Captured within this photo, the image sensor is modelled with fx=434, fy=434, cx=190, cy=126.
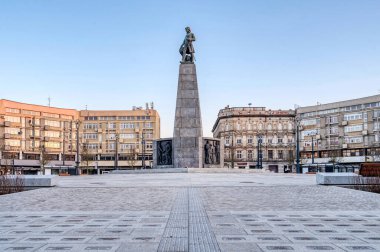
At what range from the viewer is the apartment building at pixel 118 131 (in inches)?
4011

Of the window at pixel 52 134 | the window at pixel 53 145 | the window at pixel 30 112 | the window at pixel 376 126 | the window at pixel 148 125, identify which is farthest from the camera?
the window at pixel 148 125

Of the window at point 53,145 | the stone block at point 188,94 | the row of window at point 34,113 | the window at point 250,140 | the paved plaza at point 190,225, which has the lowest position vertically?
the paved plaza at point 190,225

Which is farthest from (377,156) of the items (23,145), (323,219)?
(323,219)

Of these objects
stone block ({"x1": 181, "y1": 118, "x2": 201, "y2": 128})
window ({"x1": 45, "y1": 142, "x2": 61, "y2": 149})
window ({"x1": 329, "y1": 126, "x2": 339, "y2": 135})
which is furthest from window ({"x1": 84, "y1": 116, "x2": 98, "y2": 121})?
stone block ({"x1": 181, "y1": 118, "x2": 201, "y2": 128})

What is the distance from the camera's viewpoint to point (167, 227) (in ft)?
24.4

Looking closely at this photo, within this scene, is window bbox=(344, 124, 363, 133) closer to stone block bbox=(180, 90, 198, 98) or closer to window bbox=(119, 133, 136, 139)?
window bbox=(119, 133, 136, 139)

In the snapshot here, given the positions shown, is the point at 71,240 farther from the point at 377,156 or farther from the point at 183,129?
the point at 377,156

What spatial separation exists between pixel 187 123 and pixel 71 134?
65446 millimetres

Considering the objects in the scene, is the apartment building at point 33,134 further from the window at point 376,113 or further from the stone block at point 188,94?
the window at point 376,113

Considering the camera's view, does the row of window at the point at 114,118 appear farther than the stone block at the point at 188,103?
Yes

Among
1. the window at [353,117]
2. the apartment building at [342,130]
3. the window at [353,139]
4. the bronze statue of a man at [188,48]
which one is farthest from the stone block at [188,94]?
the window at [353,139]

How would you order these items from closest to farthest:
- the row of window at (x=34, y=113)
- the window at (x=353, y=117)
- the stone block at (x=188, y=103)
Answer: the stone block at (x=188, y=103)
the window at (x=353, y=117)
the row of window at (x=34, y=113)

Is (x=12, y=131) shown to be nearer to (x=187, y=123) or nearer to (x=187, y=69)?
(x=187, y=69)

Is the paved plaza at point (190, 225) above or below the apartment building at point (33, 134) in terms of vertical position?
below
